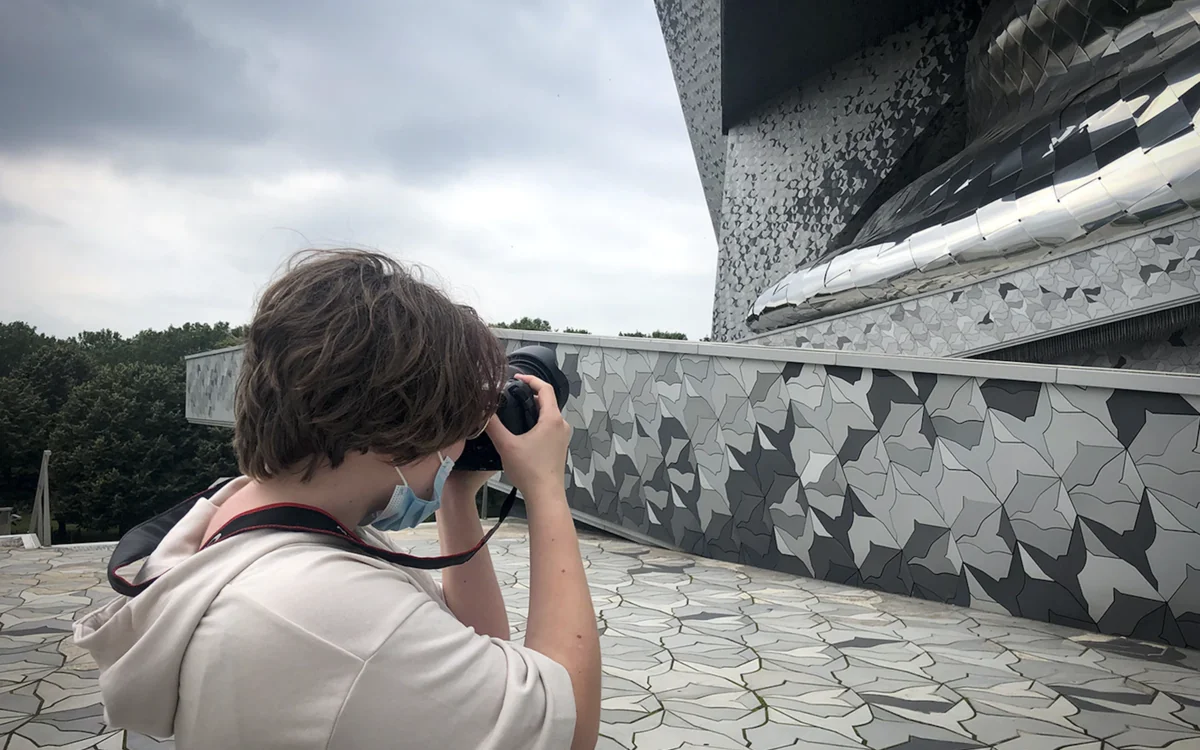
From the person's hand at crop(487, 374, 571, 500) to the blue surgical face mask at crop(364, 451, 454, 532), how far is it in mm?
78

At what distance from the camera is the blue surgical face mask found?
1131 millimetres

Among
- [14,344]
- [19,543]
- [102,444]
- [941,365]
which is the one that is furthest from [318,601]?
[14,344]

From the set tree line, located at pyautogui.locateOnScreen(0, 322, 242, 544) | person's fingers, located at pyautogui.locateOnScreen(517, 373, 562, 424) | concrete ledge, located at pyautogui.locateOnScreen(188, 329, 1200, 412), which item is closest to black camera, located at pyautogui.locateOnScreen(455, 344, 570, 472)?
person's fingers, located at pyautogui.locateOnScreen(517, 373, 562, 424)

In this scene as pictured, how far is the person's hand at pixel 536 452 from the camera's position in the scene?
1149mm

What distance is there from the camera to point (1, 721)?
2916mm

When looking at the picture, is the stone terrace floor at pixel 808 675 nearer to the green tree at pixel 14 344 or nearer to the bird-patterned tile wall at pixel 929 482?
the bird-patterned tile wall at pixel 929 482

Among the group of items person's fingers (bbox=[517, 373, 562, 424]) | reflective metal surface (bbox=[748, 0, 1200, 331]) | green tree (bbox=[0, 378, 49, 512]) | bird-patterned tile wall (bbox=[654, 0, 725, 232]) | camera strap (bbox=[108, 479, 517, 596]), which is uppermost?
bird-patterned tile wall (bbox=[654, 0, 725, 232])

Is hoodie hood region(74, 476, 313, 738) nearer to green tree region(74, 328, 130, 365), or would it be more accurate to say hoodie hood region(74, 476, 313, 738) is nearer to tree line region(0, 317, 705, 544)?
tree line region(0, 317, 705, 544)

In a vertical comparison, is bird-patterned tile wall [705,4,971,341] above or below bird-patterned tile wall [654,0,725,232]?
below

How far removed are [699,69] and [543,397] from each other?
1568 centimetres

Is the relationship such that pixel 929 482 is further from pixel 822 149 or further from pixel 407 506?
pixel 822 149

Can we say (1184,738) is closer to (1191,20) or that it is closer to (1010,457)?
(1010,457)

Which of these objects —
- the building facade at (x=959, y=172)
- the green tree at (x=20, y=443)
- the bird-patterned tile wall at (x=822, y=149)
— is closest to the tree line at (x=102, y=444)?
the green tree at (x=20, y=443)

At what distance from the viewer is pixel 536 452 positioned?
3.83 ft
